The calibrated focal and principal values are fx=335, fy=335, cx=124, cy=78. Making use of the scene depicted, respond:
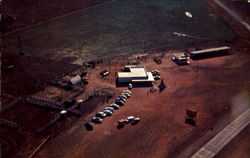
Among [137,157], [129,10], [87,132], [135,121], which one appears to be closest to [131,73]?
[135,121]

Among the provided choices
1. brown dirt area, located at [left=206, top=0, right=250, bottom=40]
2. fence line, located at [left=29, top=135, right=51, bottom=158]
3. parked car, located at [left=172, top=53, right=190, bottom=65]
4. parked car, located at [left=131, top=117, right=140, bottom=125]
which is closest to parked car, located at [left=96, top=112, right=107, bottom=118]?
parked car, located at [left=131, top=117, right=140, bottom=125]

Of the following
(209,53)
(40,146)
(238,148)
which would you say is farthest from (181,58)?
(40,146)

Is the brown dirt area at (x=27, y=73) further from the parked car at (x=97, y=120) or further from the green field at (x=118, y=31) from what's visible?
the parked car at (x=97, y=120)

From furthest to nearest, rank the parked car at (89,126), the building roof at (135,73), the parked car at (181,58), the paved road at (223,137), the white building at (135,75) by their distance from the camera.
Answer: the parked car at (181,58) < the building roof at (135,73) < the white building at (135,75) < the parked car at (89,126) < the paved road at (223,137)

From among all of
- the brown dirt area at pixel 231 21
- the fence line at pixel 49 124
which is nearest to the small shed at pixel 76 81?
the fence line at pixel 49 124

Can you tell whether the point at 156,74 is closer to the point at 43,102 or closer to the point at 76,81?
the point at 76,81

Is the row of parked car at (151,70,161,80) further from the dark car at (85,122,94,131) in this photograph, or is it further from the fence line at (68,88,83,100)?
the dark car at (85,122,94,131)

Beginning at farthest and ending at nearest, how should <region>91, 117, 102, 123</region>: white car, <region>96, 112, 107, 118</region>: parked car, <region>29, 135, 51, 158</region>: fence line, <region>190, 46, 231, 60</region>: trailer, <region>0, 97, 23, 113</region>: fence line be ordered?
<region>190, 46, 231, 60</region>: trailer, <region>0, 97, 23, 113</region>: fence line, <region>96, 112, 107, 118</region>: parked car, <region>91, 117, 102, 123</region>: white car, <region>29, 135, 51, 158</region>: fence line
